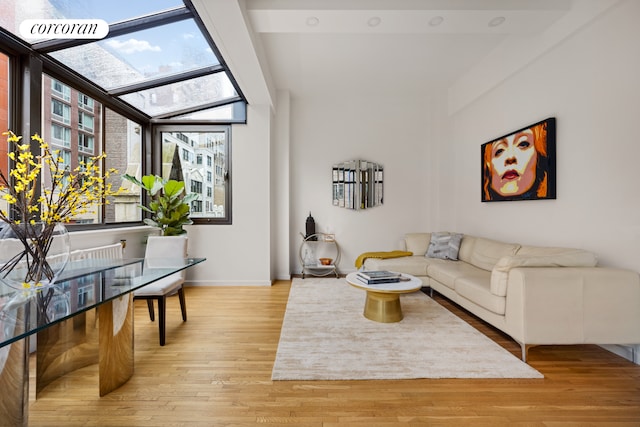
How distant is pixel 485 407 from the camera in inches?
65.6

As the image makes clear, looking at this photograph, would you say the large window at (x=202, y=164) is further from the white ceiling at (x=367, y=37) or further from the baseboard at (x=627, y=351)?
the baseboard at (x=627, y=351)

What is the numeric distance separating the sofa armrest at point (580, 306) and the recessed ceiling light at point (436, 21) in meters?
2.28

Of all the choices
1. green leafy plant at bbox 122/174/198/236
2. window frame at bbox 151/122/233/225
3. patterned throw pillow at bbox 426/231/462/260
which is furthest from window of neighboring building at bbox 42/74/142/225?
patterned throw pillow at bbox 426/231/462/260

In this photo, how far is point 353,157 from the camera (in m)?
5.01

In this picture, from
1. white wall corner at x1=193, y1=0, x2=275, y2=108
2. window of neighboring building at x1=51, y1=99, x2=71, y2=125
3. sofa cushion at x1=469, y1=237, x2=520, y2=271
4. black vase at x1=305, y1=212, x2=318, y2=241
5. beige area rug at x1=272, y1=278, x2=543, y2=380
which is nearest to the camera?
beige area rug at x1=272, y1=278, x2=543, y2=380

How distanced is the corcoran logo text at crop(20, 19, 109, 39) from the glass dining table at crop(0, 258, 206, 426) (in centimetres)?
183

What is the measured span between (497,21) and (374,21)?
113 centimetres

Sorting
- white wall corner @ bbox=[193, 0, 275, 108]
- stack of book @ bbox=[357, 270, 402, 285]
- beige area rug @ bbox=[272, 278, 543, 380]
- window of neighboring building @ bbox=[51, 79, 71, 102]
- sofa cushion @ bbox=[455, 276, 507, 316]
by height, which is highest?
white wall corner @ bbox=[193, 0, 275, 108]

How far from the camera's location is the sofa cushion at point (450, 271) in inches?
123

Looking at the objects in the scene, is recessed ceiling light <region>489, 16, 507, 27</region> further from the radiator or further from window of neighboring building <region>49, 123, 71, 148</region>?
the radiator

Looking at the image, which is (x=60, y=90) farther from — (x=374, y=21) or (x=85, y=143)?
(x=374, y=21)

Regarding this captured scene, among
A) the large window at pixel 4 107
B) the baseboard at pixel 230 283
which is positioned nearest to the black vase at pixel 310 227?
the baseboard at pixel 230 283

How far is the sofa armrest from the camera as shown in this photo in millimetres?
2074

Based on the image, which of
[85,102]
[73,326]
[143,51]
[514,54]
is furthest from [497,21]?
[85,102]
